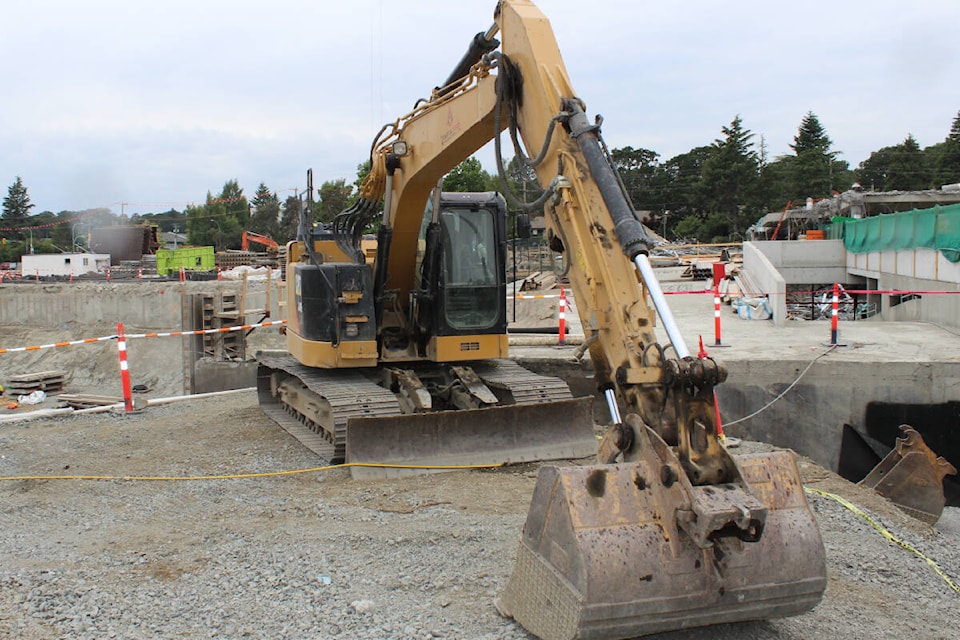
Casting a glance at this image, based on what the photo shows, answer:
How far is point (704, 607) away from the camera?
3.47 meters

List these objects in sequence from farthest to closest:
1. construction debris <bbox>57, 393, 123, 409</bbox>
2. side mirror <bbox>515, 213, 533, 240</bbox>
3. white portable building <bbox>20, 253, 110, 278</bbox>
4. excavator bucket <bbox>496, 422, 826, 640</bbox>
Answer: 1. white portable building <bbox>20, 253, 110, 278</bbox>
2. construction debris <bbox>57, 393, 123, 409</bbox>
3. side mirror <bbox>515, 213, 533, 240</bbox>
4. excavator bucket <bbox>496, 422, 826, 640</bbox>

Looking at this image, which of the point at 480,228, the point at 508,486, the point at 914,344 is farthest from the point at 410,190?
A: the point at 914,344

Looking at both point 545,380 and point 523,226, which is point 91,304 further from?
point 523,226

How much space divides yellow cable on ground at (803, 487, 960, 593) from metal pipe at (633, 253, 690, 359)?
64.1 inches

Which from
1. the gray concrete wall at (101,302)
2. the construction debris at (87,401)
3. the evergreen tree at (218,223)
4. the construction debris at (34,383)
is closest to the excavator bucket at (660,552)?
the construction debris at (87,401)

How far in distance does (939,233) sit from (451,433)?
1166cm

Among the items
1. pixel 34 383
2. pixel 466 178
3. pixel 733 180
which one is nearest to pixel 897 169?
pixel 733 180

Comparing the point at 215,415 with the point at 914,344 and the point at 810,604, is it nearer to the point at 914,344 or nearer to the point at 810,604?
the point at 810,604

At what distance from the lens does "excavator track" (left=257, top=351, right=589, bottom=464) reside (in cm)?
723

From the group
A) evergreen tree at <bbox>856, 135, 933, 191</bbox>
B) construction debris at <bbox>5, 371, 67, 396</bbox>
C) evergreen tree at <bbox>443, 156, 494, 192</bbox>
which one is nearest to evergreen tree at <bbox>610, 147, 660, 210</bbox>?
evergreen tree at <bbox>856, 135, 933, 191</bbox>

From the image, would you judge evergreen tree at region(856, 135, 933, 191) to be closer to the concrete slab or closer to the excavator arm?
the concrete slab

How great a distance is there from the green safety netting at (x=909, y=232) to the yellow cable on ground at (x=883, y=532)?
9704mm

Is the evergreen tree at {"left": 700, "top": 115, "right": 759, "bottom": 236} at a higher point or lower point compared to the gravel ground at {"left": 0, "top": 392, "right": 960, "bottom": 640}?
higher

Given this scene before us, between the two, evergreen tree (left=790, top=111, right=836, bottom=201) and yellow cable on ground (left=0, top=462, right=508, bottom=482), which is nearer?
yellow cable on ground (left=0, top=462, right=508, bottom=482)
